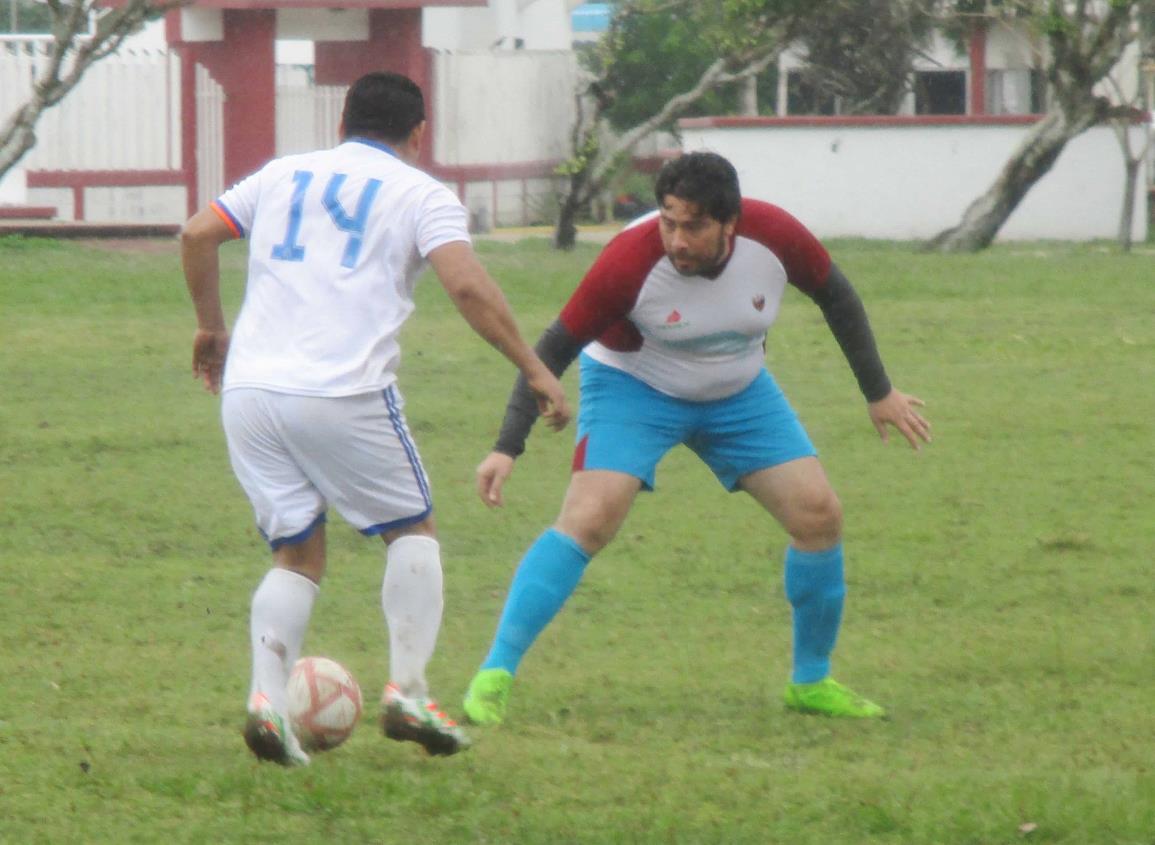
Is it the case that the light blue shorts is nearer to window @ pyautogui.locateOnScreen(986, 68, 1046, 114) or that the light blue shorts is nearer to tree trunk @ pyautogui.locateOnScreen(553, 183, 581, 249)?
tree trunk @ pyautogui.locateOnScreen(553, 183, 581, 249)

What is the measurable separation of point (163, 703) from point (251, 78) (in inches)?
822

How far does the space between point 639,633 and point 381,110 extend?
2351 mm

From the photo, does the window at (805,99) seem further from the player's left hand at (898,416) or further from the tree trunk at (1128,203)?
the player's left hand at (898,416)

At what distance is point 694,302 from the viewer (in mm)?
5344

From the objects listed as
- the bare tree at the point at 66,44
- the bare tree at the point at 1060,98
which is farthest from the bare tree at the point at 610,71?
the bare tree at the point at 66,44

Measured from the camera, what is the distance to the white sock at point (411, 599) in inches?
192

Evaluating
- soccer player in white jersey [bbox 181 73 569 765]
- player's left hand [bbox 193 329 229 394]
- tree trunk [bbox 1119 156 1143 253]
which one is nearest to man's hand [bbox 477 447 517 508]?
soccer player in white jersey [bbox 181 73 569 765]

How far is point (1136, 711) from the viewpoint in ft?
18.0

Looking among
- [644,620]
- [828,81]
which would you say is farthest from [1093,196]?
[644,620]

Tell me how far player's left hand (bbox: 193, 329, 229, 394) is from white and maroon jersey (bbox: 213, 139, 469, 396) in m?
0.46

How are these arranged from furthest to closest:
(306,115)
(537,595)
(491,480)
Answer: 1. (306,115)
2. (537,595)
3. (491,480)

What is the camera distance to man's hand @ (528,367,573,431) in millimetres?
4883

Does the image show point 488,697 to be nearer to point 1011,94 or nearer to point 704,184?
point 704,184

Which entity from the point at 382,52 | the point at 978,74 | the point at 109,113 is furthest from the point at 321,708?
the point at 978,74
